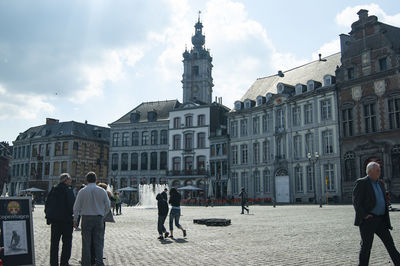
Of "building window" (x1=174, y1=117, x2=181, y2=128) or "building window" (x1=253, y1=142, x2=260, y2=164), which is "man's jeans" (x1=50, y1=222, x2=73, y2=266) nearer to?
"building window" (x1=253, y1=142, x2=260, y2=164)

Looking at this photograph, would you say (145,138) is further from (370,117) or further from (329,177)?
(370,117)

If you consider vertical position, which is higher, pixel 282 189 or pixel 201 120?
pixel 201 120

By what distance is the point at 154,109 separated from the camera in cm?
6619

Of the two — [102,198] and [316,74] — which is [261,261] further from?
[316,74]

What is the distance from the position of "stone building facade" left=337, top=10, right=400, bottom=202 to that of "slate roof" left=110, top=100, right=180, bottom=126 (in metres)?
29.9

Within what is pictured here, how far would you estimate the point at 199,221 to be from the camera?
58.2ft

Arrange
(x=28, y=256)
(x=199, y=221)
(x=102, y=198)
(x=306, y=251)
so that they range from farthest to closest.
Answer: (x=199, y=221) < (x=306, y=251) < (x=102, y=198) < (x=28, y=256)

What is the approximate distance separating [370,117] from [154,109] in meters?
36.3

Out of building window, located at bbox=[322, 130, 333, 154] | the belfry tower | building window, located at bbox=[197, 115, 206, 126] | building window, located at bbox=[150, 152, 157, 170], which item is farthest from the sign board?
the belfry tower

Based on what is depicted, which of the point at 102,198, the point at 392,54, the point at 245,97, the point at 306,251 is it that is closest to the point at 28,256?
the point at 102,198

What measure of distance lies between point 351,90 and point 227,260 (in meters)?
35.5

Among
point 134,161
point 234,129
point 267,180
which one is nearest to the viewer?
point 267,180

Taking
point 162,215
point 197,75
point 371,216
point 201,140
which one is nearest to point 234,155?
point 201,140

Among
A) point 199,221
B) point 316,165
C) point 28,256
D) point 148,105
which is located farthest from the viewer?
point 148,105
